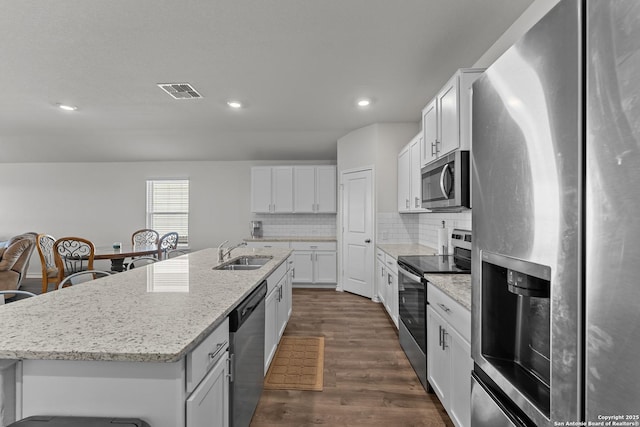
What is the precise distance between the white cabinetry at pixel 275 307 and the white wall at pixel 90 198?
3627 mm

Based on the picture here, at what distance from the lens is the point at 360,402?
6.84ft

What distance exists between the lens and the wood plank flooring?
1925mm

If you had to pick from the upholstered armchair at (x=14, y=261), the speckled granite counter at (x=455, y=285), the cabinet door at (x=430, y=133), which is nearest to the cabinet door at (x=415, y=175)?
the cabinet door at (x=430, y=133)

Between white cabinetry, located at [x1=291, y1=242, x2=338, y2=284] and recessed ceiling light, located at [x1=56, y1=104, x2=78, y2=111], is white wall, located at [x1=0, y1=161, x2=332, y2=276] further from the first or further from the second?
recessed ceiling light, located at [x1=56, y1=104, x2=78, y2=111]

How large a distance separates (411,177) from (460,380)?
2438 mm

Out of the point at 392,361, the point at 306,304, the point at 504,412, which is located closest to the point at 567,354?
the point at 504,412

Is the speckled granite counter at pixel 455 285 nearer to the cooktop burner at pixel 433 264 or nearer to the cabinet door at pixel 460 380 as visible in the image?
the cooktop burner at pixel 433 264

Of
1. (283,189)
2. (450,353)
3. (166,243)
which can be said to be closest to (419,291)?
(450,353)

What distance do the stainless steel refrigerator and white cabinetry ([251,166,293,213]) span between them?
4846 millimetres

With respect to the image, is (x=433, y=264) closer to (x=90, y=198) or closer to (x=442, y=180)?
Answer: (x=442, y=180)

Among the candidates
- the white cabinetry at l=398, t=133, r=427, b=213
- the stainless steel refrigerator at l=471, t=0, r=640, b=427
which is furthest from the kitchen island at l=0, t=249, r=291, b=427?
the white cabinetry at l=398, t=133, r=427, b=213

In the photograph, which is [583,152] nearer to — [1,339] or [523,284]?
[523,284]

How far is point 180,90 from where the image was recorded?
3348 millimetres

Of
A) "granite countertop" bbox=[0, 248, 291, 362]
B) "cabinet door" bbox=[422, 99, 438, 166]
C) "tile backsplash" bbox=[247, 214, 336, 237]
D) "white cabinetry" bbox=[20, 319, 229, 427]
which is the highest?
"cabinet door" bbox=[422, 99, 438, 166]
